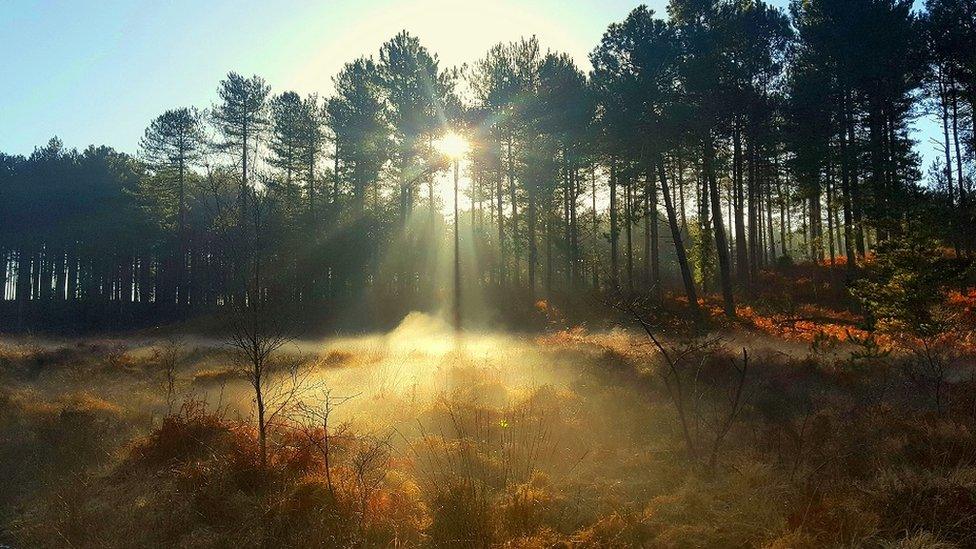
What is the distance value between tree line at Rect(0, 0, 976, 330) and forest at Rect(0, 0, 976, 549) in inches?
8.2

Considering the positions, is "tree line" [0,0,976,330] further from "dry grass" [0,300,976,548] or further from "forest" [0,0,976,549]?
"dry grass" [0,300,976,548]

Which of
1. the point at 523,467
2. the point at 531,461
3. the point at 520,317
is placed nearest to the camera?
the point at 523,467

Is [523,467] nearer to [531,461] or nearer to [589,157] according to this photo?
[531,461]

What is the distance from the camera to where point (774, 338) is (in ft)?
57.3

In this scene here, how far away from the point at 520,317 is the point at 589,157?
9.52 m

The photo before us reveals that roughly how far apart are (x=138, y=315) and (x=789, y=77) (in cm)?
4716

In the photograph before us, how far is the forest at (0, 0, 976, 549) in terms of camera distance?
18.6ft

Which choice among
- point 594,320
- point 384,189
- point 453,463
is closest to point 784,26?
point 594,320

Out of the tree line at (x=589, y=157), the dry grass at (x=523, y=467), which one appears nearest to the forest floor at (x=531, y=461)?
the dry grass at (x=523, y=467)

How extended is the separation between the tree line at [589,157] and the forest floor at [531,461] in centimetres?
483

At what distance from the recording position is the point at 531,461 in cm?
739

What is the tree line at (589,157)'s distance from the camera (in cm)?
2238

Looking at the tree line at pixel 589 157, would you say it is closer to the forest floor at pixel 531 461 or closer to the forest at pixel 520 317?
the forest at pixel 520 317

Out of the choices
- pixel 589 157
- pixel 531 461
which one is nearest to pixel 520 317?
pixel 589 157
